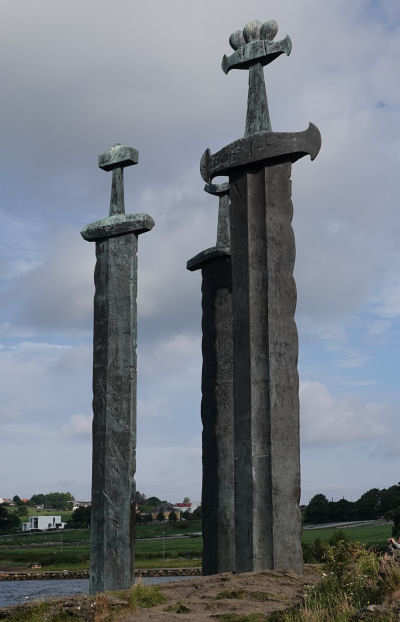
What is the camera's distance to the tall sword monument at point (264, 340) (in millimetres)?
12508

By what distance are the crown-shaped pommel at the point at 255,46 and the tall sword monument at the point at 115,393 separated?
8.13ft

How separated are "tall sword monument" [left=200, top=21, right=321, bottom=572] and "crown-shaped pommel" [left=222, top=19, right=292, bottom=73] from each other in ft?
0.11

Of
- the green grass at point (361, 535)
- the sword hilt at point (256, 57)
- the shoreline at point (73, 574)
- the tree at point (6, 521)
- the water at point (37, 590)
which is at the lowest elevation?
the shoreline at point (73, 574)

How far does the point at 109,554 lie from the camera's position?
14312 millimetres

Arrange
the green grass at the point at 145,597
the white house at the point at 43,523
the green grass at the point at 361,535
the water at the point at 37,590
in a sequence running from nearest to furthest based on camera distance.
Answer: the green grass at the point at 145,597 < the water at the point at 37,590 < the green grass at the point at 361,535 < the white house at the point at 43,523

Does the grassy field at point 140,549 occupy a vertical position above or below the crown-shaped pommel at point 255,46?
below

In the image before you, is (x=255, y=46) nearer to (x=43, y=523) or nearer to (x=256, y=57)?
(x=256, y=57)

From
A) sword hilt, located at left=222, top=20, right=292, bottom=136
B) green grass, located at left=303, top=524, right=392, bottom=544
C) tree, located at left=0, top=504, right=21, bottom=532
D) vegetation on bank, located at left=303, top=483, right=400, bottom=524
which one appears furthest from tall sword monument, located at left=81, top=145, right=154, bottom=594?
tree, located at left=0, top=504, right=21, bottom=532

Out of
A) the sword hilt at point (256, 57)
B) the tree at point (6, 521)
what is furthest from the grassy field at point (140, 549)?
the sword hilt at point (256, 57)

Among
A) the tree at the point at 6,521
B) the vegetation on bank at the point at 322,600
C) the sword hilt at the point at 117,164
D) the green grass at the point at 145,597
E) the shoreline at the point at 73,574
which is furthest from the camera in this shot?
the tree at the point at 6,521

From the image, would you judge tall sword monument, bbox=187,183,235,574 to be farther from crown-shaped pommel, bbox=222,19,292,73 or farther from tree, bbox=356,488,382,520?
tree, bbox=356,488,382,520

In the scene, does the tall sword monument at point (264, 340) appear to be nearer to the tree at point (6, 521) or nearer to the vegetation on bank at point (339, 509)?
the vegetation on bank at point (339, 509)

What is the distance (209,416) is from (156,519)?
115 m

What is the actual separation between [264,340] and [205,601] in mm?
3724
